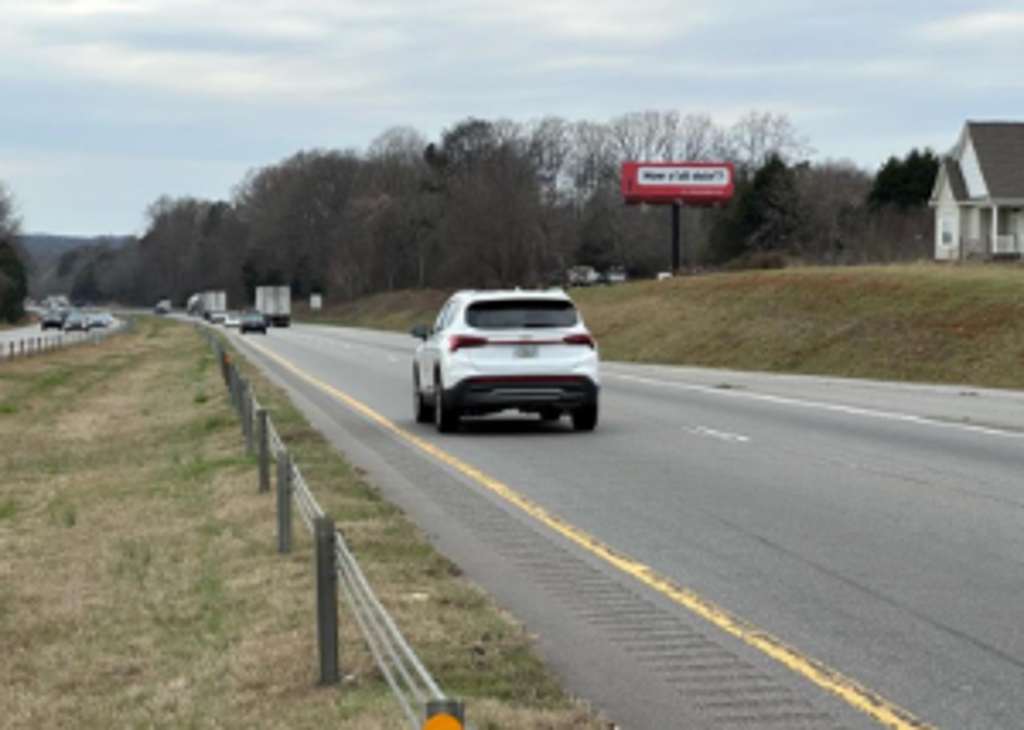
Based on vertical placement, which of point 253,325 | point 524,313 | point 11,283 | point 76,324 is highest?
point 11,283

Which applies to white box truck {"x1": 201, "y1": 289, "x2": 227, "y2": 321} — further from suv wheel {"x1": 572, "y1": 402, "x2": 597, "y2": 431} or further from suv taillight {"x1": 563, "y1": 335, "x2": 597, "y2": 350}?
suv taillight {"x1": 563, "y1": 335, "x2": 597, "y2": 350}

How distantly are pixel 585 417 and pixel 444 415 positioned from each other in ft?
6.15

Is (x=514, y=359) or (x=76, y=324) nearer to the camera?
(x=514, y=359)

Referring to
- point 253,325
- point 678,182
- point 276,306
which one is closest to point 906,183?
point 678,182

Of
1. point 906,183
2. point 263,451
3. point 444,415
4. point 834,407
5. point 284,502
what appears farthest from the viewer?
point 906,183

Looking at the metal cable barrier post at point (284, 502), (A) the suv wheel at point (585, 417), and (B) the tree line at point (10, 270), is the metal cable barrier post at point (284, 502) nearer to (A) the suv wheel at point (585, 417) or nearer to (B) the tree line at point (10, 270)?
(A) the suv wheel at point (585, 417)

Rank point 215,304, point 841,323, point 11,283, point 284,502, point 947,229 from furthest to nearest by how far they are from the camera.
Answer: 1. point 215,304
2. point 11,283
3. point 947,229
4. point 841,323
5. point 284,502

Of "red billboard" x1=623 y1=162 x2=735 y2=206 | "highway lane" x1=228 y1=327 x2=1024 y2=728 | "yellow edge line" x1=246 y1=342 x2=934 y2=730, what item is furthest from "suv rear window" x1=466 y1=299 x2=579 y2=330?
"red billboard" x1=623 y1=162 x2=735 y2=206

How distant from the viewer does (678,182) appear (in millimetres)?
74250

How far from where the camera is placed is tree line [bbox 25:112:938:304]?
83.1m

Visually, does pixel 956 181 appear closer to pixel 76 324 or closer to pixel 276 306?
pixel 76 324

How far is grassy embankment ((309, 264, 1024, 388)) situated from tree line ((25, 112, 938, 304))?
9462mm

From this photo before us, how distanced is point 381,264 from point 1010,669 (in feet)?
454

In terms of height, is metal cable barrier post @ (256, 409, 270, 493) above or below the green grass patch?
above
